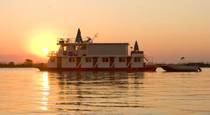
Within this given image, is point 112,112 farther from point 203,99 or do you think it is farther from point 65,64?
point 65,64

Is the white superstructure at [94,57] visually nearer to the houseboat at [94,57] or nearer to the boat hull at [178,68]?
the houseboat at [94,57]

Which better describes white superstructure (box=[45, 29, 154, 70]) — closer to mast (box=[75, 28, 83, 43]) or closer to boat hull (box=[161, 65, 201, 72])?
mast (box=[75, 28, 83, 43])

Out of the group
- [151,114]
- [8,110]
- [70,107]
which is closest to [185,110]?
[151,114]

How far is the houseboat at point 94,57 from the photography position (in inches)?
4412

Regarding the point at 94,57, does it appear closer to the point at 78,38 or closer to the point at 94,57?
the point at 94,57

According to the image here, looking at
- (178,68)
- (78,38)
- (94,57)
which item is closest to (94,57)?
(94,57)

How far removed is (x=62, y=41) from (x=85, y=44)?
541cm

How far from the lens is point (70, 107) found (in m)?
28.1

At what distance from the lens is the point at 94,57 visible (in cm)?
11244

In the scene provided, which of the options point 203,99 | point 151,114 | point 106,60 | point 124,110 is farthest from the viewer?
point 106,60

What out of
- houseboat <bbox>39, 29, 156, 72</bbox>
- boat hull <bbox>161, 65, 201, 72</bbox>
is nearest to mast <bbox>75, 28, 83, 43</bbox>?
houseboat <bbox>39, 29, 156, 72</bbox>

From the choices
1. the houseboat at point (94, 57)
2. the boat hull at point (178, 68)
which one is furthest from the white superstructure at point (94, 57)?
the boat hull at point (178, 68)

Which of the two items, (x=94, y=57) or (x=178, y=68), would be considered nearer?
(x=94, y=57)

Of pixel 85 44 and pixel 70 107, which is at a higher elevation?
pixel 85 44
